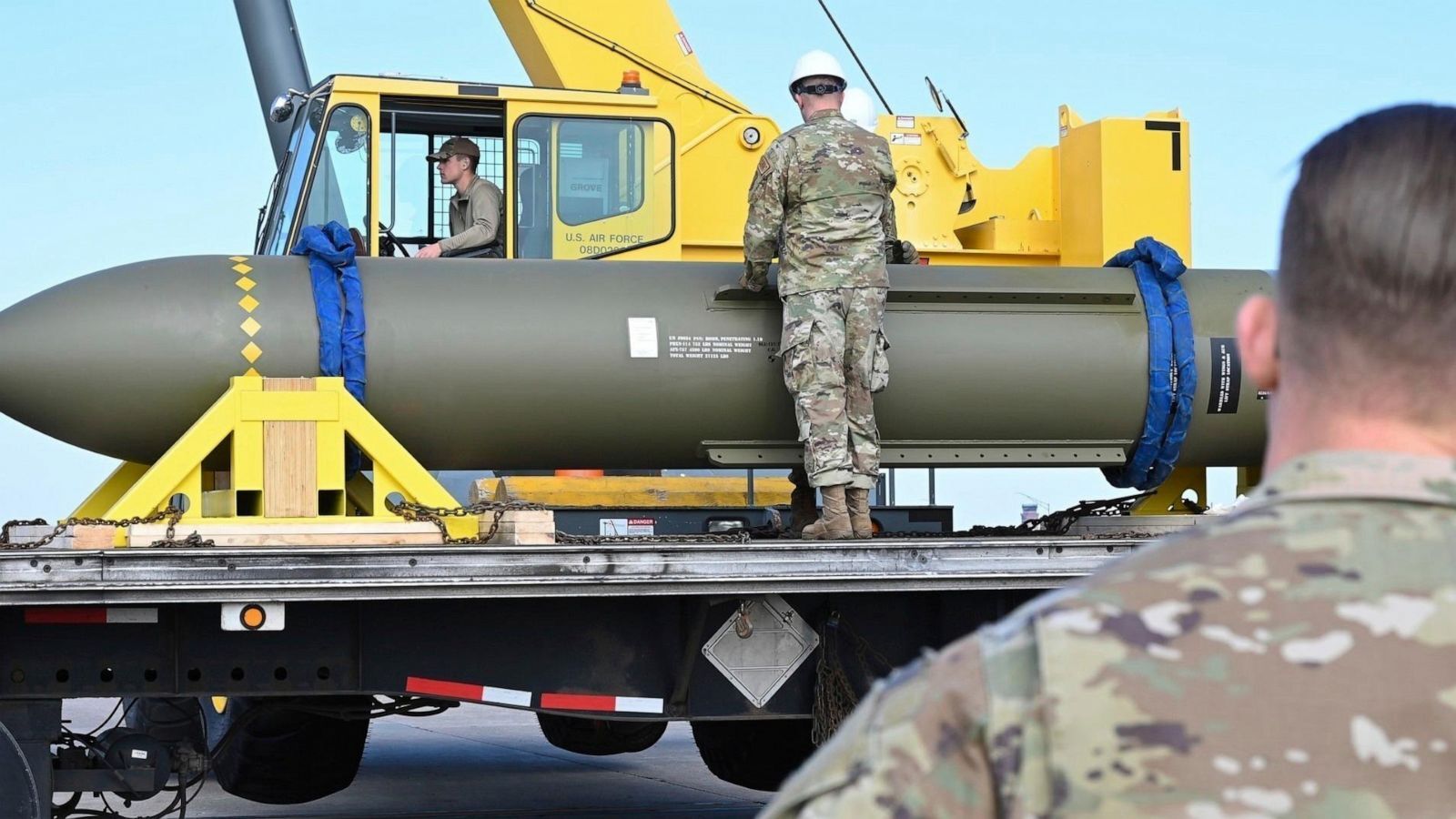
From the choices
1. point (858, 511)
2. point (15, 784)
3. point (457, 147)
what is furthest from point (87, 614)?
point (457, 147)

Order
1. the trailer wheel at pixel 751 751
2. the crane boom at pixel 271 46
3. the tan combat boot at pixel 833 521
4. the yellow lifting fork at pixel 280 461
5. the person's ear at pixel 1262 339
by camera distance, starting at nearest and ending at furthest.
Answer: the person's ear at pixel 1262 339
the yellow lifting fork at pixel 280 461
the tan combat boot at pixel 833 521
the trailer wheel at pixel 751 751
the crane boom at pixel 271 46

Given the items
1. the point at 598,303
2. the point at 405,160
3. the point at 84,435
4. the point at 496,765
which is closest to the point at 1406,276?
the point at 598,303

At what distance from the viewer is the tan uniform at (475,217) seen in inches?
267

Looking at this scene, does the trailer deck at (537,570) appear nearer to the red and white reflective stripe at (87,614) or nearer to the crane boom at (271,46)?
the red and white reflective stripe at (87,614)

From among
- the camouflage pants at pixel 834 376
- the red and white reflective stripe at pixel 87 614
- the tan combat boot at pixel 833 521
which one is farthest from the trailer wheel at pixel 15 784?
the camouflage pants at pixel 834 376

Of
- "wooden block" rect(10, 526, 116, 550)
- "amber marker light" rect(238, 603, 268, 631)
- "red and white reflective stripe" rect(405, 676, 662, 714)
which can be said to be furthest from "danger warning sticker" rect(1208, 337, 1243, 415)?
"wooden block" rect(10, 526, 116, 550)

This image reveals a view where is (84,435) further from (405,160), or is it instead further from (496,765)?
(496,765)

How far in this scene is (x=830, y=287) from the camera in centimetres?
558

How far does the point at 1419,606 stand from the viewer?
3.52 feet

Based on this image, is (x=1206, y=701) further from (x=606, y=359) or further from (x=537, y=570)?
(x=606, y=359)

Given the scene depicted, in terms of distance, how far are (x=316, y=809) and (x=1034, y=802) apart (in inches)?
298

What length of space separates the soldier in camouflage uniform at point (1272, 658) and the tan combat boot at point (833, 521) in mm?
4264

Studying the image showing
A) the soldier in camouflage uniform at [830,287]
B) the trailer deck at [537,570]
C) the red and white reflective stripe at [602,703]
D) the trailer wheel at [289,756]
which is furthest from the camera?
the trailer wheel at [289,756]

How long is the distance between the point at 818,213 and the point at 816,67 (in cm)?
61
